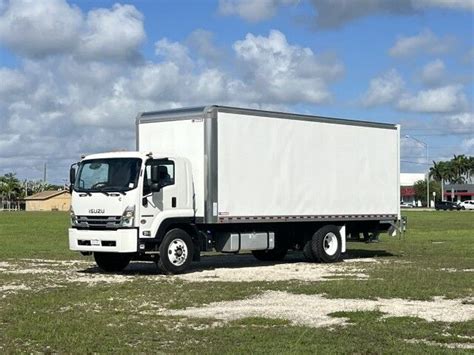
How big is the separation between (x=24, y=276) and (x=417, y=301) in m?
8.67

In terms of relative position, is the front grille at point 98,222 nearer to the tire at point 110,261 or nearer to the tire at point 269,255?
the tire at point 110,261

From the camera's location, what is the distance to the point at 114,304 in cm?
1335

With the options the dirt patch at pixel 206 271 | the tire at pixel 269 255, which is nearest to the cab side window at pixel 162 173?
the dirt patch at pixel 206 271

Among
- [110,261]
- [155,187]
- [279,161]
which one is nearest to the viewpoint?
[155,187]

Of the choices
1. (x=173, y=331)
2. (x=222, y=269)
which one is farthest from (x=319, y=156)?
(x=173, y=331)

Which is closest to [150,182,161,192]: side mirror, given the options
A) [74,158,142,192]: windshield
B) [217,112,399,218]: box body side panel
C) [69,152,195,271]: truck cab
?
[69,152,195,271]: truck cab

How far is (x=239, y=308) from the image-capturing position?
12.8 metres

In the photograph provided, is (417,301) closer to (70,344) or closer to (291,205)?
(70,344)

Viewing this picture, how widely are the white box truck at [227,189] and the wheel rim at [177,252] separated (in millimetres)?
23

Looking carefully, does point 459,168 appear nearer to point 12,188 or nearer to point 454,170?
point 454,170

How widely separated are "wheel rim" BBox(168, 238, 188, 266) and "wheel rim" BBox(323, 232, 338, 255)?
5.08 metres

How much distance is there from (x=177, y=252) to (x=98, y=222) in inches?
74.1

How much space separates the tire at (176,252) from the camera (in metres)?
18.5

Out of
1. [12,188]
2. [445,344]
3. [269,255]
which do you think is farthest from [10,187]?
[445,344]
